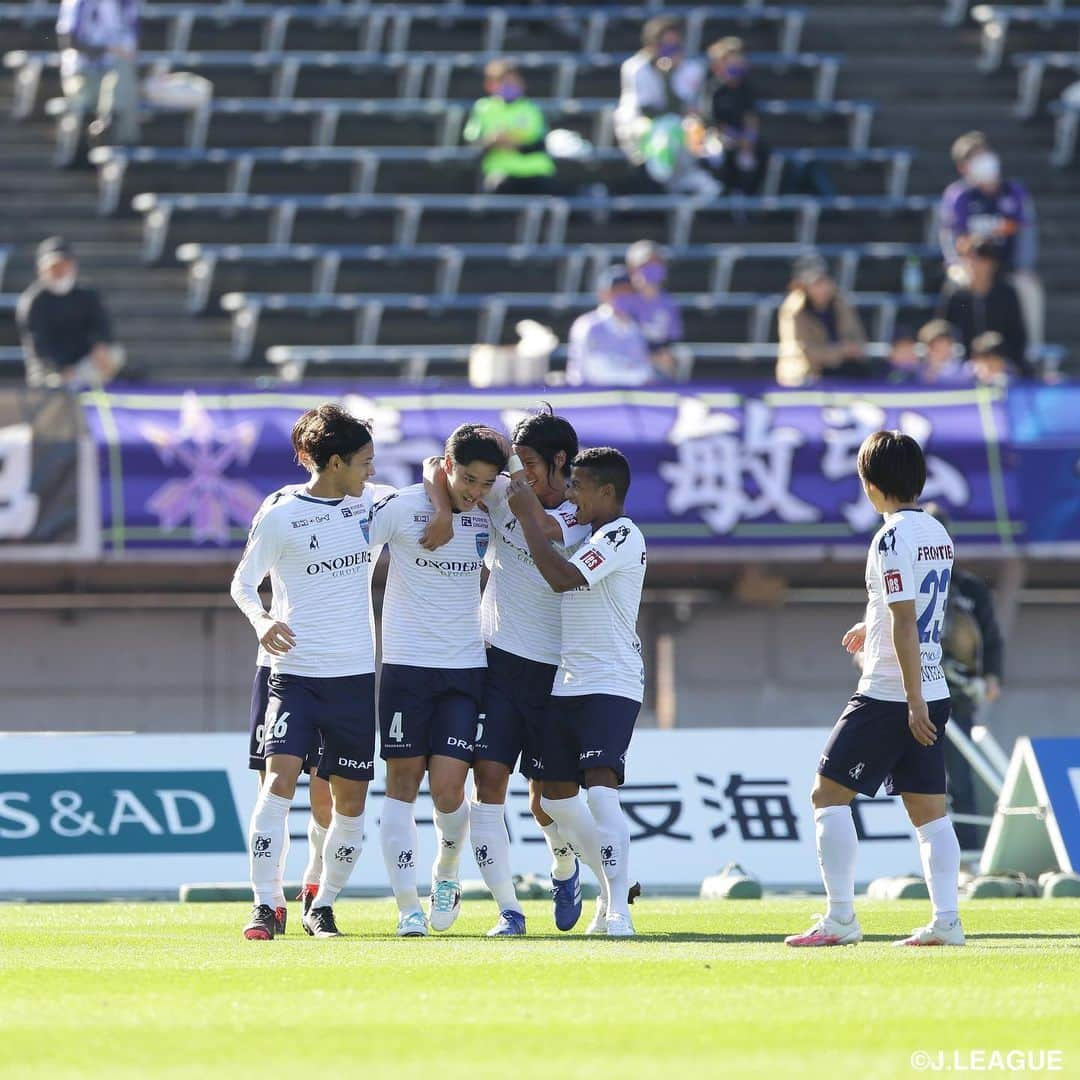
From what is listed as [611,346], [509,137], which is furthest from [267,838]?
[509,137]

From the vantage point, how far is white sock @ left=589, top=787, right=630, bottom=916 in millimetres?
9773

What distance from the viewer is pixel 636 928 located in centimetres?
1061

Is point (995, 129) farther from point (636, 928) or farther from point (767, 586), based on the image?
point (636, 928)

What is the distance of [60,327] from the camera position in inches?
A: 751

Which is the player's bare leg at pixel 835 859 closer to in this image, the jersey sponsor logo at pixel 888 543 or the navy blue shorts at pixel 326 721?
the jersey sponsor logo at pixel 888 543

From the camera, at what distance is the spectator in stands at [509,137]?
23.0 m

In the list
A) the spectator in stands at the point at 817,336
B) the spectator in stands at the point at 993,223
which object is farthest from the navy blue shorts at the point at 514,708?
the spectator in stands at the point at 993,223

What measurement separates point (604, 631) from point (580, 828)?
31.7 inches

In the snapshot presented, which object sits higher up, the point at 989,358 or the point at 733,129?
the point at 733,129

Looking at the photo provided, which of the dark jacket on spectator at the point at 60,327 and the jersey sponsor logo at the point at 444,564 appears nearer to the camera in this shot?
the jersey sponsor logo at the point at 444,564

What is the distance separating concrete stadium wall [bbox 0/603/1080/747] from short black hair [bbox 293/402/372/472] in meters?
9.52

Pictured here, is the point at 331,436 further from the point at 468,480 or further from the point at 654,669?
the point at 654,669

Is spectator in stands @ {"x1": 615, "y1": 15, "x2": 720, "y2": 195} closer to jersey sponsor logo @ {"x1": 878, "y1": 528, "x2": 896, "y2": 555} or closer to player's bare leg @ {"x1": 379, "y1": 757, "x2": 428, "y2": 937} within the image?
player's bare leg @ {"x1": 379, "y1": 757, "x2": 428, "y2": 937}

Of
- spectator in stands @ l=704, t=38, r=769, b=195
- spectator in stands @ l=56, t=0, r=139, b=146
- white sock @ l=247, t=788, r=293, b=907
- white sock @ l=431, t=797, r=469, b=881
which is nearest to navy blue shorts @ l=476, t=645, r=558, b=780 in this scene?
white sock @ l=431, t=797, r=469, b=881
